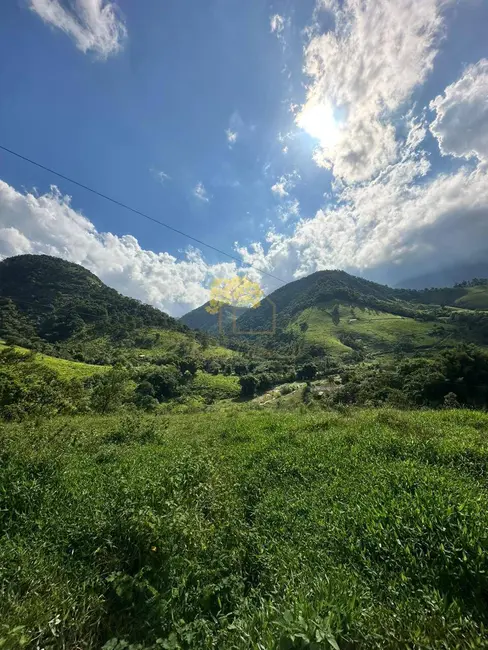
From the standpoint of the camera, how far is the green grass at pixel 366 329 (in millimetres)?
120438

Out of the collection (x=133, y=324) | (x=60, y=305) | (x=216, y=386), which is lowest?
(x=216, y=386)

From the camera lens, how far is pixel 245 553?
5.04 meters

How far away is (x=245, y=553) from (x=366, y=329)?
150 meters

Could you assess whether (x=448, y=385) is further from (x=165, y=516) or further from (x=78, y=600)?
(x=78, y=600)

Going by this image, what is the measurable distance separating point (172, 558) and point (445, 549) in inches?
161

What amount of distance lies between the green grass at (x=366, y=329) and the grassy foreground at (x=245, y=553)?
110755 millimetres

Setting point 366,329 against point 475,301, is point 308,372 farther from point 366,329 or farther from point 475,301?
point 475,301

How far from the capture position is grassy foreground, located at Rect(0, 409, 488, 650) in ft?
10.5

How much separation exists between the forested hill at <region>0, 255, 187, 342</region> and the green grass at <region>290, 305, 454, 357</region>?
72423 millimetres

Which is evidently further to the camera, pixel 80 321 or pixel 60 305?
pixel 60 305

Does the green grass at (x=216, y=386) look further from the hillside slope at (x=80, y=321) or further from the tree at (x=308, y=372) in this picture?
the tree at (x=308, y=372)

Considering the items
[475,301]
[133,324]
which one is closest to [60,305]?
[133,324]

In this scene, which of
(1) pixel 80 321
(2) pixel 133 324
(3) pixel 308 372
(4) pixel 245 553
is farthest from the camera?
(2) pixel 133 324

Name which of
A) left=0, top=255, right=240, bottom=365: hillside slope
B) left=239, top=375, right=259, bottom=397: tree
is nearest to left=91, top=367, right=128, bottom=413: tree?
left=239, top=375, right=259, bottom=397: tree
